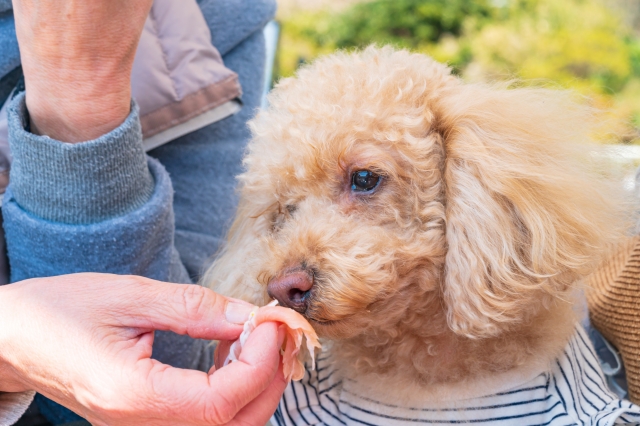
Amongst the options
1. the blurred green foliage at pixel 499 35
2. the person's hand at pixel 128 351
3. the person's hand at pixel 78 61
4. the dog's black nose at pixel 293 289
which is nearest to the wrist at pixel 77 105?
the person's hand at pixel 78 61

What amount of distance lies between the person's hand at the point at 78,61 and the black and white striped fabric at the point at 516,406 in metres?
0.64

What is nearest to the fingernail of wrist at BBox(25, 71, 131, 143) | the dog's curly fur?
the dog's curly fur

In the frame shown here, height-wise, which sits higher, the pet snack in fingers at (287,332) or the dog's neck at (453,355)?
the pet snack in fingers at (287,332)

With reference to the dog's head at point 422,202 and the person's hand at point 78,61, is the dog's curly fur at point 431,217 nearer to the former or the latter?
the dog's head at point 422,202

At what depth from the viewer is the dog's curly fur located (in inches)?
39.8

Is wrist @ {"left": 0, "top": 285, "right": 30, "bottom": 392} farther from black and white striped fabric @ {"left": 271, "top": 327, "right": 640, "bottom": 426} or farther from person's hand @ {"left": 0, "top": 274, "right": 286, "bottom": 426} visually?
black and white striped fabric @ {"left": 271, "top": 327, "right": 640, "bottom": 426}

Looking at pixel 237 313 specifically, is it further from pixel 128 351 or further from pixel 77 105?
pixel 77 105

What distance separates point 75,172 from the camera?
1.05m

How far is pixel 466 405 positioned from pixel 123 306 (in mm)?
619

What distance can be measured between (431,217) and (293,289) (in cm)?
28

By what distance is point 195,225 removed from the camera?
1.59 metres

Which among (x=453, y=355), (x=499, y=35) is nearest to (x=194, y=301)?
(x=453, y=355)

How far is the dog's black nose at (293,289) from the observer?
0.97 meters

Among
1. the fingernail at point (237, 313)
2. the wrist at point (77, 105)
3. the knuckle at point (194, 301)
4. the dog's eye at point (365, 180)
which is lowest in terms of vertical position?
the fingernail at point (237, 313)
